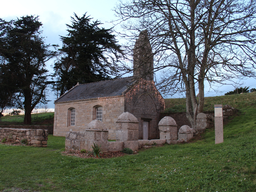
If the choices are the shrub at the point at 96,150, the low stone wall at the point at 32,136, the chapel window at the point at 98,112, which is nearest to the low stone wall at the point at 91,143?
the shrub at the point at 96,150

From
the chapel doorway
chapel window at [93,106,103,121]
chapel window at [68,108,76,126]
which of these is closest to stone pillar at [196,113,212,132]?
the chapel doorway

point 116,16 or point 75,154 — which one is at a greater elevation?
point 116,16

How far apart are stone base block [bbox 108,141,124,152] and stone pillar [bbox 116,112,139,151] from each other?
205 millimetres

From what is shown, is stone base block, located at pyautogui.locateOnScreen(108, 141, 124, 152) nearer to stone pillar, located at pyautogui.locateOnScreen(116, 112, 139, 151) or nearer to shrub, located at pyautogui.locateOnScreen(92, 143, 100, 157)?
stone pillar, located at pyautogui.locateOnScreen(116, 112, 139, 151)

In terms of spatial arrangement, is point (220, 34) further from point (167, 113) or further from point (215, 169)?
point (167, 113)

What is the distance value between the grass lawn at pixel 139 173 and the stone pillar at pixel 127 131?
1600 mm

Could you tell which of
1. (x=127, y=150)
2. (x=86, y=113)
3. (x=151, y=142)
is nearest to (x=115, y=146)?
(x=127, y=150)

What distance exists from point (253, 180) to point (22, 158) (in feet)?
25.3

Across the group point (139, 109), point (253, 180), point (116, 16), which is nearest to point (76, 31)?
point (139, 109)

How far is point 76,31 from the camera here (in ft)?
108

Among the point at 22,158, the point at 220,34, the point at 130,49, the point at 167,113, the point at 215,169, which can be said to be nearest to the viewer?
the point at 215,169

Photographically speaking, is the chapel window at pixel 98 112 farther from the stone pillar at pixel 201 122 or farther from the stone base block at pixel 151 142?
the stone base block at pixel 151 142

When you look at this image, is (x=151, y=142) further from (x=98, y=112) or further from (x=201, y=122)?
(x=98, y=112)

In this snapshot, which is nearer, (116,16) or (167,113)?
(116,16)
